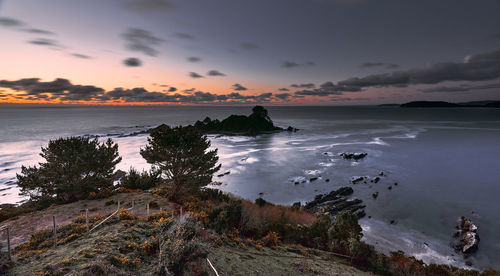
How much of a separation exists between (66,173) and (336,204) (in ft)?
88.7

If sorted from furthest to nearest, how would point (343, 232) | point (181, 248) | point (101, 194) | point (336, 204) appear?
point (336, 204) → point (101, 194) → point (343, 232) → point (181, 248)

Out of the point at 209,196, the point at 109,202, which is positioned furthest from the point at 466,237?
the point at 109,202

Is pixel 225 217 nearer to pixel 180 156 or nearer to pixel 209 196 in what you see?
pixel 209 196

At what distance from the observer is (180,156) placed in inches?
805

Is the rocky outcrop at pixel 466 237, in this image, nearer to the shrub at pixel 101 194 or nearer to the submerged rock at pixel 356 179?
the submerged rock at pixel 356 179

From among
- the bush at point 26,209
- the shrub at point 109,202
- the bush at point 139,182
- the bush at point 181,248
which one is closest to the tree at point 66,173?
the bush at point 26,209

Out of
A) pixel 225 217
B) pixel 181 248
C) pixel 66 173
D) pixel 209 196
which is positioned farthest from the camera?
pixel 209 196

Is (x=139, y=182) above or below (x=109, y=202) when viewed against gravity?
below

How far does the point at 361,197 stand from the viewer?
27.6 m

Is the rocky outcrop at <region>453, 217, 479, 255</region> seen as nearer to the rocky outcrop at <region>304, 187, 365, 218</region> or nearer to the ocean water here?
the ocean water

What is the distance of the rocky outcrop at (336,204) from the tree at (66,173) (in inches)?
861

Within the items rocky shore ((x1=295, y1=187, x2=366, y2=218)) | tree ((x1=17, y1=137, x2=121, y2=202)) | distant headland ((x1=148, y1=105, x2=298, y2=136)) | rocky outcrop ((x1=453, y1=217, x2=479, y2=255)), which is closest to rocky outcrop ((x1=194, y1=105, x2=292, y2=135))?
distant headland ((x1=148, y1=105, x2=298, y2=136))

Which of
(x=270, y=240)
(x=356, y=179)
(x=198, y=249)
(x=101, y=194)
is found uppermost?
(x=198, y=249)

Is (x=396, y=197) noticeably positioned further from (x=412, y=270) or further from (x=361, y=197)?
(x=412, y=270)
